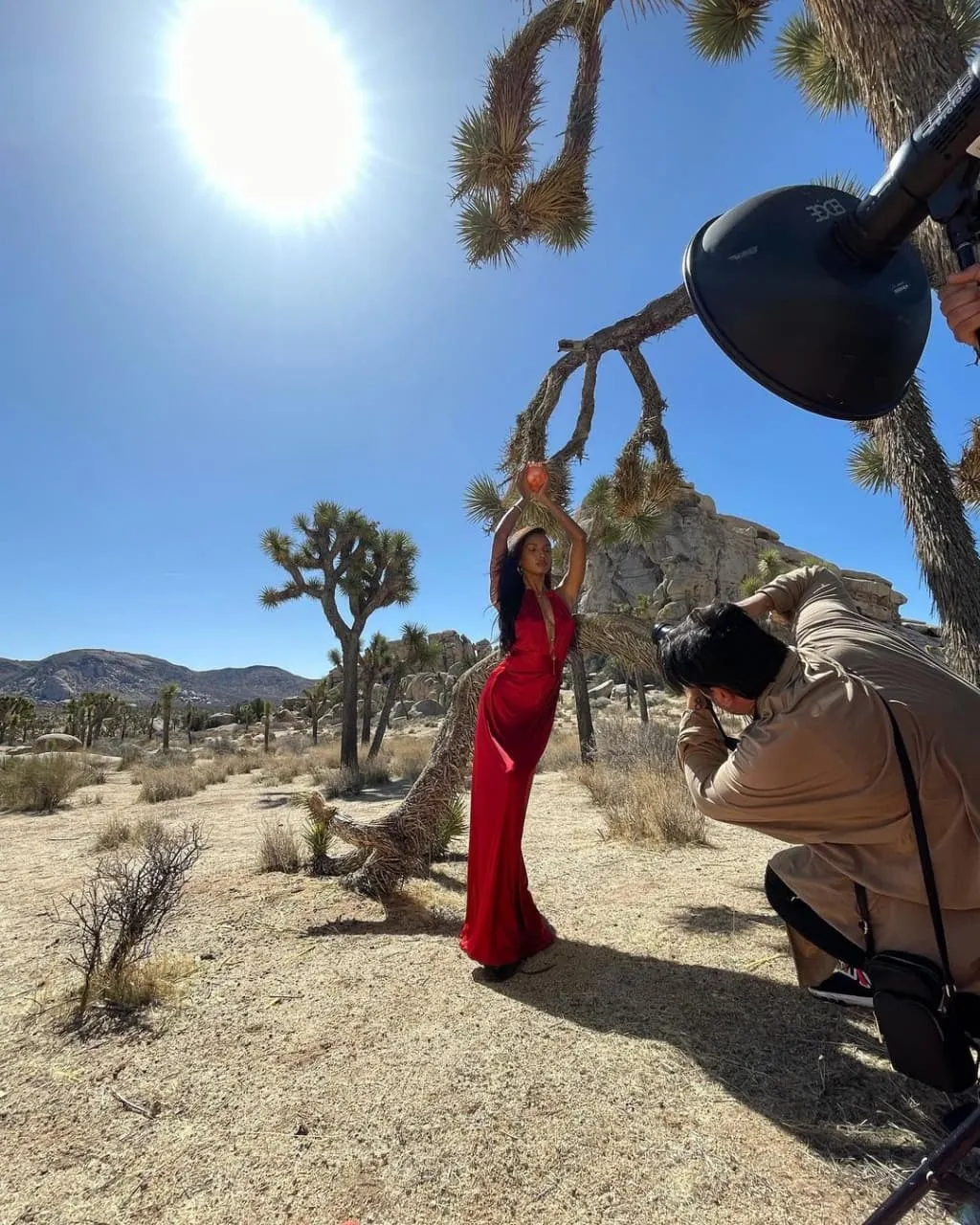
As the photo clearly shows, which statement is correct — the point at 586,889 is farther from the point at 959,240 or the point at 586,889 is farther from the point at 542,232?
the point at 542,232

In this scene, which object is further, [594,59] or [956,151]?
[594,59]

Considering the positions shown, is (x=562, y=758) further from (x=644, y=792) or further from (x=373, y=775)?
(x=644, y=792)

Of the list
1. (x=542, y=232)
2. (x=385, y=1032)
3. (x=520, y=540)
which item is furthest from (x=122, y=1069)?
(x=542, y=232)

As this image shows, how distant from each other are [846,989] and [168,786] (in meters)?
12.3

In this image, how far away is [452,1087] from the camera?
1.94m

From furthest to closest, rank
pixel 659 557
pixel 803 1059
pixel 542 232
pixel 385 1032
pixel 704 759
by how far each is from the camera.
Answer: pixel 659 557 → pixel 542 232 → pixel 385 1032 → pixel 803 1059 → pixel 704 759

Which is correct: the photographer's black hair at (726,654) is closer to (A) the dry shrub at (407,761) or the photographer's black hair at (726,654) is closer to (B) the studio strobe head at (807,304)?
(B) the studio strobe head at (807,304)

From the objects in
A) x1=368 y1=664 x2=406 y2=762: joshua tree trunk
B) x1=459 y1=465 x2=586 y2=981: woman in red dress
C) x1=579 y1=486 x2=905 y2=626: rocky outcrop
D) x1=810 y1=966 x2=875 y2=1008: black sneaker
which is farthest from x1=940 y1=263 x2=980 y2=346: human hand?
x1=579 y1=486 x2=905 y2=626: rocky outcrop

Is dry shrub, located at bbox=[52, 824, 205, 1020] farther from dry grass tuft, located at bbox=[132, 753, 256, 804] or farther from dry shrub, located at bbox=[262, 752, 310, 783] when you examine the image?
dry shrub, located at bbox=[262, 752, 310, 783]

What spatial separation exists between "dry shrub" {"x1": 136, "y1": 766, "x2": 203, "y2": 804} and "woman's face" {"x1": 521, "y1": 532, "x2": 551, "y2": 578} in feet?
34.1

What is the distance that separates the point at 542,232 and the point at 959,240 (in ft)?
14.8

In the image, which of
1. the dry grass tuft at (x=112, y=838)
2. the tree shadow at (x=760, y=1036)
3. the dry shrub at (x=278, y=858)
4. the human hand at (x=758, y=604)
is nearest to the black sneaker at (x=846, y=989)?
the tree shadow at (x=760, y=1036)

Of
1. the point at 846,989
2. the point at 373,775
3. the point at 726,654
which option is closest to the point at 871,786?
the point at 726,654

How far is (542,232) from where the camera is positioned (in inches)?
187
